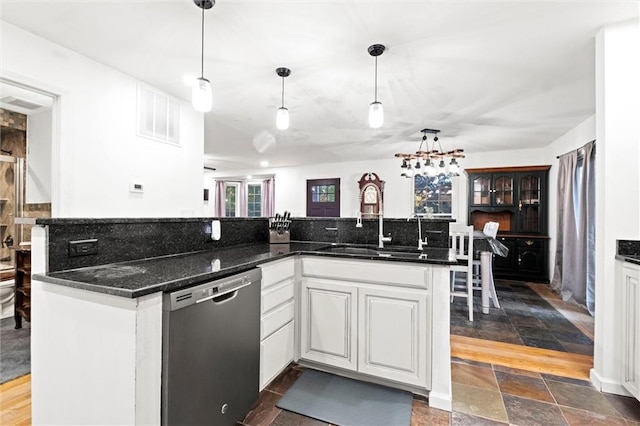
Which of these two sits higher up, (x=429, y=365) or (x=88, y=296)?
(x=88, y=296)

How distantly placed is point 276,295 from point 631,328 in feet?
7.00

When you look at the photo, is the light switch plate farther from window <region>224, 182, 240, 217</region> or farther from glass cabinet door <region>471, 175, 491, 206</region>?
window <region>224, 182, 240, 217</region>

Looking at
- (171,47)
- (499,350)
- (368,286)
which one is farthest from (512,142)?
(171,47)

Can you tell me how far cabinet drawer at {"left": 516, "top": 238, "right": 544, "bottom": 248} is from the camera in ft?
16.3

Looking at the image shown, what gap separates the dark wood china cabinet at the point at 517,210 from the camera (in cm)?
497

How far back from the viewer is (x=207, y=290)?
1322 millimetres

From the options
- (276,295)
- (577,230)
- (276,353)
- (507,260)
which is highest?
(577,230)

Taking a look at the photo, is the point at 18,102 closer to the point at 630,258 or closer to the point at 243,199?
the point at 630,258

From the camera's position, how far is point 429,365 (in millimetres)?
1802

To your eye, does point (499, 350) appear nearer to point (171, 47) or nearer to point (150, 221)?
point (150, 221)

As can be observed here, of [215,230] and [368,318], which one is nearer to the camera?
[368,318]

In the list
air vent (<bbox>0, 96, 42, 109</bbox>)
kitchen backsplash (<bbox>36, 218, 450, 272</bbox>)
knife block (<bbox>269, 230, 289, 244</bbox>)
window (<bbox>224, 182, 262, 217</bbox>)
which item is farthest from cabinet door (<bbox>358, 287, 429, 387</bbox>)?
window (<bbox>224, 182, 262, 217</bbox>)

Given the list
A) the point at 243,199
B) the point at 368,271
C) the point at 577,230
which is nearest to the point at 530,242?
the point at 577,230

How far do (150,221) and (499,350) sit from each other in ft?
9.26
